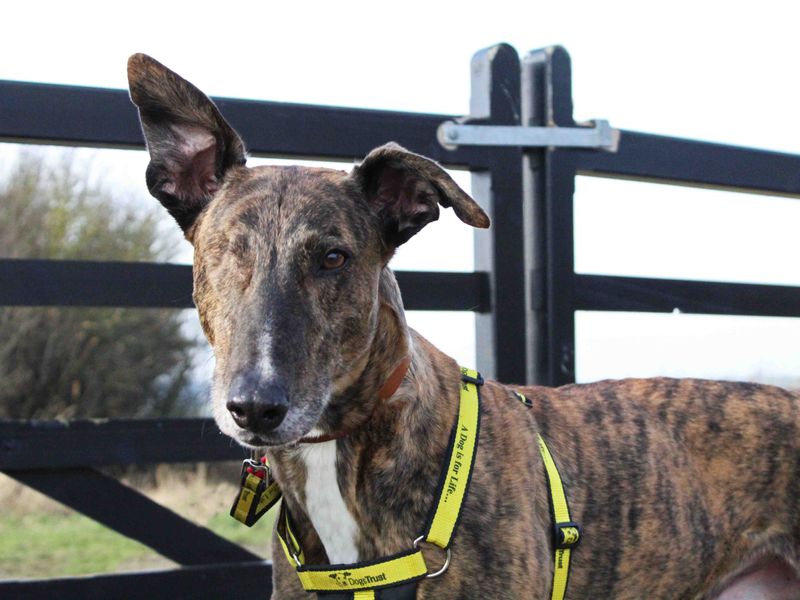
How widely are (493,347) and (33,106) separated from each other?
6.91 feet

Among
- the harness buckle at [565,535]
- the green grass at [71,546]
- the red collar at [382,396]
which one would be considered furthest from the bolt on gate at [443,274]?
the green grass at [71,546]

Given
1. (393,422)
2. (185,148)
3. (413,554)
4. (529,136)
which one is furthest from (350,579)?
(529,136)

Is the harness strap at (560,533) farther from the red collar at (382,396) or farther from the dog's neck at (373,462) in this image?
the red collar at (382,396)

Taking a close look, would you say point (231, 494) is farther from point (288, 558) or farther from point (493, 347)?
point (288, 558)

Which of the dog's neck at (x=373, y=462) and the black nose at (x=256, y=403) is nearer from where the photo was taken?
the black nose at (x=256, y=403)

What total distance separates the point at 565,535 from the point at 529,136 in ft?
7.24

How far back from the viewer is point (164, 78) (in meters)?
2.60

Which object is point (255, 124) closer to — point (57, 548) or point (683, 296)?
point (683, 296)

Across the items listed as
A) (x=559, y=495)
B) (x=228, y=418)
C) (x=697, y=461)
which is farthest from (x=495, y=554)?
(x=697, y=461)

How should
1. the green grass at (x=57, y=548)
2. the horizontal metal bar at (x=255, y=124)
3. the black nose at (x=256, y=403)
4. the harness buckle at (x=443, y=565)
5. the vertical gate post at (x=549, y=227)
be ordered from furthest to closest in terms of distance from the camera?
1. the green grass at (x=57, y=548)
2. the vertical gate post at (x=549, y=227)
3. the horizontal metal bar at (x=255, y=124)
4. the harness buckle at (x=443, y=565)
5. the black nose at (x=256, y=403)

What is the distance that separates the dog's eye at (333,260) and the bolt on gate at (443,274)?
54.9 inches

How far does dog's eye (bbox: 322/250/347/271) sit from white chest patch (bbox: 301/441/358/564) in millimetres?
451

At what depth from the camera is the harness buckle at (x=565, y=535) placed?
2.64m

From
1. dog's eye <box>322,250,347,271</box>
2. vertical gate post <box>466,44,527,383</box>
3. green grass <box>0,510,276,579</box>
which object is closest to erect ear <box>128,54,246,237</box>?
dog's eye <box>322,250,347,271</box>
